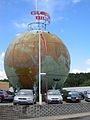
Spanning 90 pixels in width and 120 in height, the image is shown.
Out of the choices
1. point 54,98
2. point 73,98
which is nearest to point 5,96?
point 54,98

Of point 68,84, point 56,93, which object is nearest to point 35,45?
point 56,93

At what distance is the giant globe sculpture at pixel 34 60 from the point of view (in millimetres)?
44719

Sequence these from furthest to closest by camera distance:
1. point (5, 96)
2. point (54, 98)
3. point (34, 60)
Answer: point (34, 60)
point (5, 96)
point (54, 98)

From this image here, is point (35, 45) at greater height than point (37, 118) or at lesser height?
greater

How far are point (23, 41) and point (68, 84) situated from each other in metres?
93.7

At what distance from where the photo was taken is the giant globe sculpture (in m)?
44.7

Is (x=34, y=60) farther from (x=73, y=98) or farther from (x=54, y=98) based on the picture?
(x=54, y=98)

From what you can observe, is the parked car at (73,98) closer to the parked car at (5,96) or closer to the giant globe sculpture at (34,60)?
the giant globe sculpture at (34,60)

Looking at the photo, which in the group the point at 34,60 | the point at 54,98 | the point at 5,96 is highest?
the point at 34,60

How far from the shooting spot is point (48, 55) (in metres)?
44.8

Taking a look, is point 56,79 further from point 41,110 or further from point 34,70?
point 41,110

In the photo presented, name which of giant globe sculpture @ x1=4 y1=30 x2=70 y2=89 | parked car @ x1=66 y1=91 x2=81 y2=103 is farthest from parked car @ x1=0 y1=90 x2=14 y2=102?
parked car @ x1=66 y1=91 x2=81 y2=103

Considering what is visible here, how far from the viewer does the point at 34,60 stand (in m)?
44.5

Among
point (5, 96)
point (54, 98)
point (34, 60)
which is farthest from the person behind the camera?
point (34, 60)
